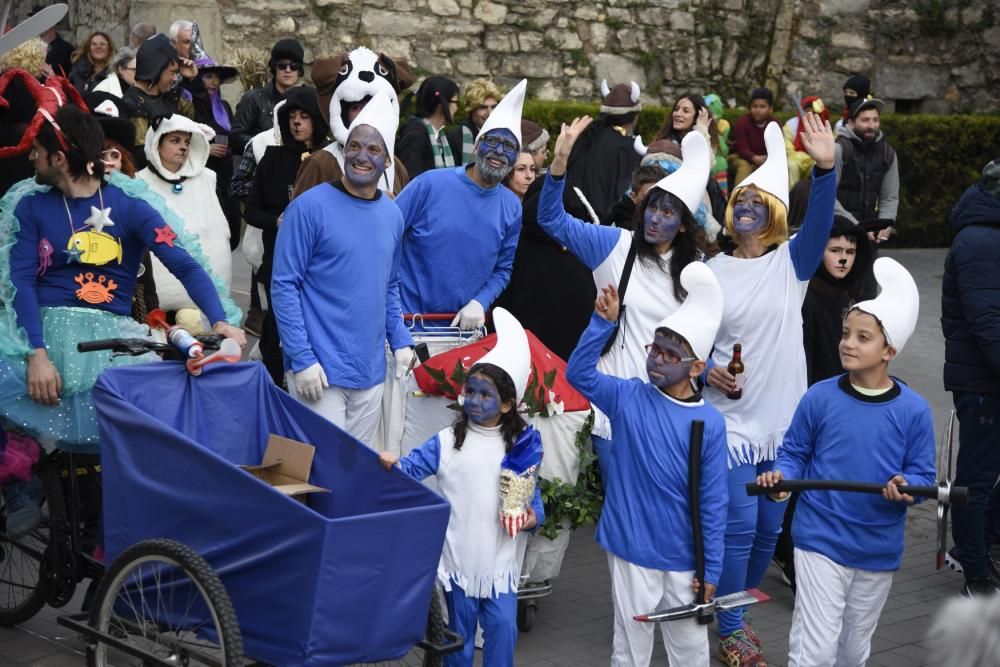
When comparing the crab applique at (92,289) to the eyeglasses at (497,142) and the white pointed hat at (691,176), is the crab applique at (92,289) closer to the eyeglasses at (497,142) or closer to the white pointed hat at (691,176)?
the eyeglasses at (497,142)

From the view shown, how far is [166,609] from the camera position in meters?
4.43

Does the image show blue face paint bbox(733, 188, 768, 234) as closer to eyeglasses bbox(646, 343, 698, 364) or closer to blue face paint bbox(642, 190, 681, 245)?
blue face paint bbox(642, 190, 681, 245)

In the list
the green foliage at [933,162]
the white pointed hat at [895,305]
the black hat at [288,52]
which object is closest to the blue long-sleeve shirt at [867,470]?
the white pointed hat at [895,305]

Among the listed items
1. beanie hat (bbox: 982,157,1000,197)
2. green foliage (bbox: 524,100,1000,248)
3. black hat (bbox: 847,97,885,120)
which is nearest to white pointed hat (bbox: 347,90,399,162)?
beanie hat (bbox: 982,157,1000,197)

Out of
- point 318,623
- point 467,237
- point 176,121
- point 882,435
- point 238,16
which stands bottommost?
point 318,623

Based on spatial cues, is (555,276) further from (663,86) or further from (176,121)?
(663,86)

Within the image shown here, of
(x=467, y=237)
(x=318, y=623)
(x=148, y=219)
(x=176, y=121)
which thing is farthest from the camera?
(x=176, y=121)

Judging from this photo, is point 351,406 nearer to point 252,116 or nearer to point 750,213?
point 750,213

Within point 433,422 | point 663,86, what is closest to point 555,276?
point 433,422

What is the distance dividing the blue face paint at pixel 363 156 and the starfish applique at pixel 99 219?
1039 mm

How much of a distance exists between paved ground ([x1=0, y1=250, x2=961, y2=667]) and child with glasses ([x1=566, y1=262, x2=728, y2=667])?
2.28ft

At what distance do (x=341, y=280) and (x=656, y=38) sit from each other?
34.4 feet

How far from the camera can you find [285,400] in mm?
5027

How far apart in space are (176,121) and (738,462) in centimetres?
366
